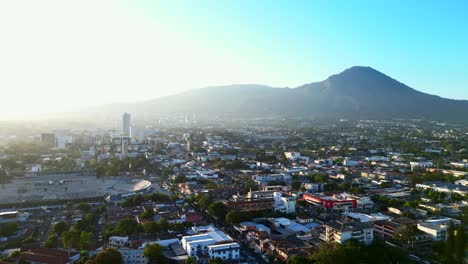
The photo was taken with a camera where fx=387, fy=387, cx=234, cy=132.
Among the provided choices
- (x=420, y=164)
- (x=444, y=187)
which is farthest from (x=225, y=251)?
(x=420, y=164)

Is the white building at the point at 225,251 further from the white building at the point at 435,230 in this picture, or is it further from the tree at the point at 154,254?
the white building at the point at 435,230

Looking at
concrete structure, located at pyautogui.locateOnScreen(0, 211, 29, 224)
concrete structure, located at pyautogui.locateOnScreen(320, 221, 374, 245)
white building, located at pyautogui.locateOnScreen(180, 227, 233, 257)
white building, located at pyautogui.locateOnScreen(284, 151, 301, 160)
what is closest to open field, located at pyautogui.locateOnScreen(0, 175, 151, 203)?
concrete structure, located at pyautogui.locateOnScreen(0, 211, 29, 224)

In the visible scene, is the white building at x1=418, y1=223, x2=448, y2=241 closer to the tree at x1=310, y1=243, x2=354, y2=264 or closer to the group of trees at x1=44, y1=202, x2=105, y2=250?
the tree at x1=310, y1=243, x2=354, y2=264

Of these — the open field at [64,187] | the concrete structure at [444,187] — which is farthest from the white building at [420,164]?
the open field at [64,187]

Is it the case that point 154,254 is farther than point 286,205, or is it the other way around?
point 286,205

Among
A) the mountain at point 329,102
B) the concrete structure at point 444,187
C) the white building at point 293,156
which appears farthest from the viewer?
the mountain at point 329,102

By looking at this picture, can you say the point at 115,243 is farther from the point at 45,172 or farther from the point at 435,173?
the point at 435,173

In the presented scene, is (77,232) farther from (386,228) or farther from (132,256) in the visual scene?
(386,228)
